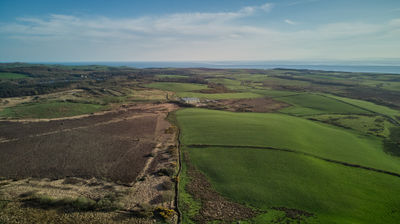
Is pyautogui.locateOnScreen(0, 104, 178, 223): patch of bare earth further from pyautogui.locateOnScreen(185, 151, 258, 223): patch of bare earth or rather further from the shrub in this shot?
pyautogui.locateOnScreen(185, 151, 258, 223): patch of bare earth

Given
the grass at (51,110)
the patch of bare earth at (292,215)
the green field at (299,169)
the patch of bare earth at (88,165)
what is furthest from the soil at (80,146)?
the patch of bare earth at (292,215)

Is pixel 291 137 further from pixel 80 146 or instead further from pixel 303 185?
pixel 80 146

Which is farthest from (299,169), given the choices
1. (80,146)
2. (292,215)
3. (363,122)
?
(80,146)

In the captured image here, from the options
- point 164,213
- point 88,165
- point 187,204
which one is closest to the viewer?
point 164,213

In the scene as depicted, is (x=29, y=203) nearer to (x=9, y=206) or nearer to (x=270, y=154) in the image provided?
(x=9, y=206)

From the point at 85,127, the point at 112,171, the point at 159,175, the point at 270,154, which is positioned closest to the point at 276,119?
the point at 270,154

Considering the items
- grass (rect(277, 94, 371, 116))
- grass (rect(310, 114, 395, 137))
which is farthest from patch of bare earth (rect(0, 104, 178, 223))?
grass (rect(277, 94, 371, 116))

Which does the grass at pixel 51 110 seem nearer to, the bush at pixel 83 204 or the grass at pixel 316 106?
the bush at pixel 83 204
